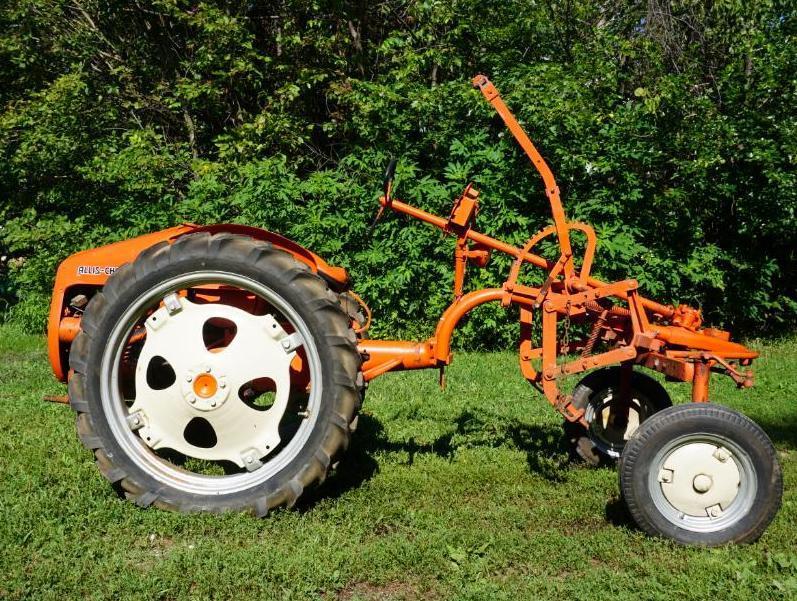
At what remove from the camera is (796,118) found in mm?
8211

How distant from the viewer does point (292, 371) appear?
4.23 m

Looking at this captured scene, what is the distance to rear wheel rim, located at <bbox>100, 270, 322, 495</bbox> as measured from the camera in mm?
3750

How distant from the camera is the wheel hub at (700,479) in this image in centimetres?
356

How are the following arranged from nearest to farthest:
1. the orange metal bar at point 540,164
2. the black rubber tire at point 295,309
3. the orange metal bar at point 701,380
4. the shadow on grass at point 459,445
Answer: the black rubber tire at point 295,309, the orange metal bar at point 701,380, the orange metal bar at point 540,164, the shadow on grass at point 459,445

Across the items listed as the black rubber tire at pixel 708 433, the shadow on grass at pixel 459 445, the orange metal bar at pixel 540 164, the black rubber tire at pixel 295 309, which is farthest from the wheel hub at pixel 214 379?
the black rubber tire at pixel 708 433

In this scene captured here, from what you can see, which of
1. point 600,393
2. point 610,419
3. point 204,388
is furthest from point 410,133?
point 204,388

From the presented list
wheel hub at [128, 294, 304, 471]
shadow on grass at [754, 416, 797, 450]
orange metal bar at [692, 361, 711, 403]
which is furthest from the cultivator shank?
shadow on grass at [754, 416, 797, 450]

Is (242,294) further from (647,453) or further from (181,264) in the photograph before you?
(647,453)

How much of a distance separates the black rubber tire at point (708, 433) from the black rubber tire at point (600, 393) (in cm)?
106

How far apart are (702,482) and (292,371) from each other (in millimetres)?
2085

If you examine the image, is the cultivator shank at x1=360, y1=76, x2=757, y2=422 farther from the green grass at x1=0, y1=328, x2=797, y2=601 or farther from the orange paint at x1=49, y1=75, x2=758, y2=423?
the green grass at x1=0, y1=328, x2=797, y2=601

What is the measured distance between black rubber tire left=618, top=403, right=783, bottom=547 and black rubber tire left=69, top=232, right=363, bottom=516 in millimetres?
1303

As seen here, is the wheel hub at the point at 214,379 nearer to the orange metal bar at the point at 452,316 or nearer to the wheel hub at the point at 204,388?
the wheel hub at the point at 204,388

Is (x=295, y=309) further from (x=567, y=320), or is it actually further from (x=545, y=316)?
(x=567, y=320)
